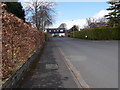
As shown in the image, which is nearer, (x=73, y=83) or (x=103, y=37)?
(x=73, y=83)

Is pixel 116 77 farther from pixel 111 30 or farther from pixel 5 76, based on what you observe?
pixel 111 30

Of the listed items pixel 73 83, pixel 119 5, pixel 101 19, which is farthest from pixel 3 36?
pixel 101 19

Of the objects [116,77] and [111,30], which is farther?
[111,30]

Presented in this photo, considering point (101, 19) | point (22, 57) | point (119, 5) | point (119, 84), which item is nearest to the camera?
point (119, 84)

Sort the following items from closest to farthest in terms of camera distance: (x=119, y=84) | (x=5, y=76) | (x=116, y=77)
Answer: (x=5, y=76) → (x=119, y=84) → (x=116, y=77)

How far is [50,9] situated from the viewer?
3441 cm

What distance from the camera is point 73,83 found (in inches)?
199

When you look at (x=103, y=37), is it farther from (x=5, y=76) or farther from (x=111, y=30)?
(x=5, y=76)

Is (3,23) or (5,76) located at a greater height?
(3,23)

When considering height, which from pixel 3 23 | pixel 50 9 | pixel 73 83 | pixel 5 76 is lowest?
pixel 73 83

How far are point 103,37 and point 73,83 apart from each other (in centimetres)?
3163

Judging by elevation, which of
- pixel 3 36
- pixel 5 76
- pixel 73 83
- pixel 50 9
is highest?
pixel 50 9

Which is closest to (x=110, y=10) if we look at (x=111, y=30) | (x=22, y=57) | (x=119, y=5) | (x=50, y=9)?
(x=119, y=5)

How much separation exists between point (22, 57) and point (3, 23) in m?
2.77
